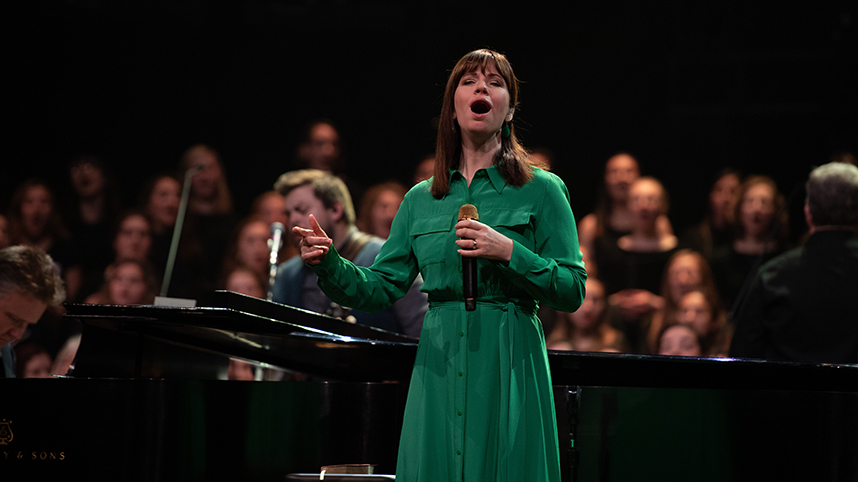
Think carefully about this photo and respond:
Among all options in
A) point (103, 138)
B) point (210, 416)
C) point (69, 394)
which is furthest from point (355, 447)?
point (103, 138)

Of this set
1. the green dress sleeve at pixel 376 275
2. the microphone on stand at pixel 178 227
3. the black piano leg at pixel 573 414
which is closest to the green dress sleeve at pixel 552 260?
the green dress sleeve at pixel 376 275

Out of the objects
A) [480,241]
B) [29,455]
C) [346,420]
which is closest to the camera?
[480,241]

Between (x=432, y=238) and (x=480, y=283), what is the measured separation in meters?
0.16

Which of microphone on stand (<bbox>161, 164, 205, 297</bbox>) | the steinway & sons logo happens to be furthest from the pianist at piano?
microphone on stand (<bbox>161, 164, 205, 297</bbox>)

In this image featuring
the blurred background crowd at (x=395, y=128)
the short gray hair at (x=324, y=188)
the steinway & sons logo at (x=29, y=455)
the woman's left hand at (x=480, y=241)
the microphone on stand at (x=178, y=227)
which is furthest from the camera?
the microphone on stand at (x=178, y=227)

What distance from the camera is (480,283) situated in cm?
172

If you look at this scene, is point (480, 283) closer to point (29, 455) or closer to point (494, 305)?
point (494, 305)

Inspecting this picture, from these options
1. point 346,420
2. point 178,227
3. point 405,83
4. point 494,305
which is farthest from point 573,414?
point 405,83

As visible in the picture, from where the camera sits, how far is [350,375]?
3.34m

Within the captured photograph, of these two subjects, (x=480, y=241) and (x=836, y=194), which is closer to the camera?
(x=480, y=241)

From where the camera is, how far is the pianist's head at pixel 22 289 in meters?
2.89

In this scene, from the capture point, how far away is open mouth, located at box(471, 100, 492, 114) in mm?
1783

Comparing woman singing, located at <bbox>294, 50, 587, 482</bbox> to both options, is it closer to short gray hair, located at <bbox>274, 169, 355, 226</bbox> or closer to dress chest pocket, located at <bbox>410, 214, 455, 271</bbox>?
dress chest pocket, located at <bbox>410, 214, 455, 271</bbox>

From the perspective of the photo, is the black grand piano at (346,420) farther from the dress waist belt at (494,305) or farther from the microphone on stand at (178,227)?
the microphone on stand at (178,227)
